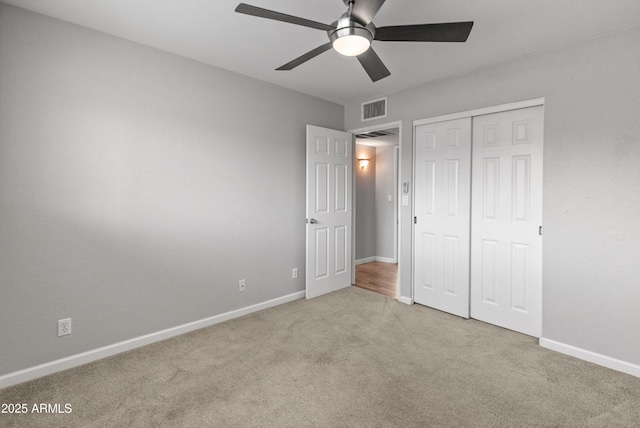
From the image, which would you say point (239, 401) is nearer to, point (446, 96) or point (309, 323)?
point (309, 323)

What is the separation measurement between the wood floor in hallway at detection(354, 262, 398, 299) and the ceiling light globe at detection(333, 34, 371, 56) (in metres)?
3.08

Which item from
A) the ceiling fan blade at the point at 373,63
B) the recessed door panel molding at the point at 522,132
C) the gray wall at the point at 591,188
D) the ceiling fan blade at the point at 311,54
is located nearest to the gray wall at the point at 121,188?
the ceiling fan blade at the point at 311,54

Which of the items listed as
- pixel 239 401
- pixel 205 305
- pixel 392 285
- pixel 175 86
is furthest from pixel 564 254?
pixel 175 86

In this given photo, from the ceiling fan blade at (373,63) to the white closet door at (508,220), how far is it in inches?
63.6


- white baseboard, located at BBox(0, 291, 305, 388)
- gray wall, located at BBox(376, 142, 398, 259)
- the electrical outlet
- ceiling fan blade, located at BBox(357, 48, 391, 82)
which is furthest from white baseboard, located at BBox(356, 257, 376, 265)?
the electrical outlet

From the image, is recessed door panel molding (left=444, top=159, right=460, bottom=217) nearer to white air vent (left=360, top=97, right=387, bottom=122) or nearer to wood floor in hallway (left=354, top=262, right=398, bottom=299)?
white air vent (left=360, top=97, right=387, bottom=122)

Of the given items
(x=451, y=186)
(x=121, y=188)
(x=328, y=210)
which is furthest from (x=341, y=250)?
(x=121, y=188)

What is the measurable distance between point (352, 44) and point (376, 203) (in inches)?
192

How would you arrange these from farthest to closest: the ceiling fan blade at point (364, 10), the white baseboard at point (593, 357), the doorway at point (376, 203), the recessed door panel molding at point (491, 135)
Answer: the doorway at point (376, 203), the recessed door panel molding at point (491, 135), the white baseboard at point (593, 357), the ceiling fan blade at point (364, 10)

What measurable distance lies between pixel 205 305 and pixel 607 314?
342 cm

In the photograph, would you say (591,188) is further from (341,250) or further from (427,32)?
(341,250)

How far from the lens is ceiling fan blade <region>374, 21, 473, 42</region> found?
5.41 ft

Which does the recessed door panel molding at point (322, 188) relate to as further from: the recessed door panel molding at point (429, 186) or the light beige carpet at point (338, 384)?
the light beige carpet at point (338, 384)

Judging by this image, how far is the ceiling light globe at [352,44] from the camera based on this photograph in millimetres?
1734
